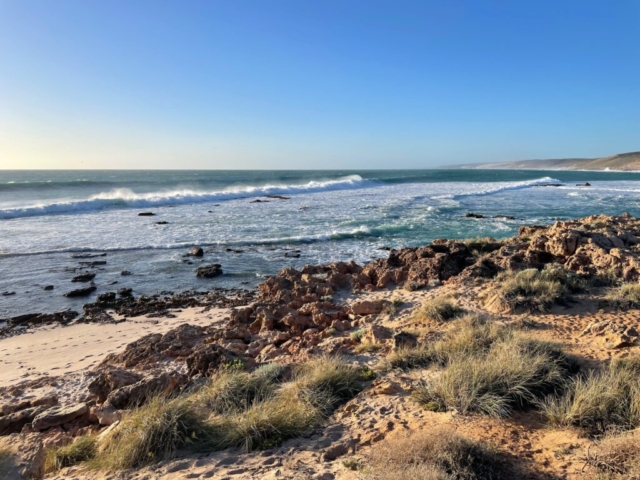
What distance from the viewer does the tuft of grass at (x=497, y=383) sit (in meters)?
4.00

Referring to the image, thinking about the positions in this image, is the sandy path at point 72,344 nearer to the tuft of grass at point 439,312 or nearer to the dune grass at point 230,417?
the dune grass at point 230,417

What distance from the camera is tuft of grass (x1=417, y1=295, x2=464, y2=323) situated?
6.86 metres

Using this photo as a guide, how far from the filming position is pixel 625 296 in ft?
→ 21.9

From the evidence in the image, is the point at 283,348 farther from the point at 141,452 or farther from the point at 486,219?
the point at 486,219

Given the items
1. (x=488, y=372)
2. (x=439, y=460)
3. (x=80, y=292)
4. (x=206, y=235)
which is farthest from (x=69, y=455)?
(x=206, y=235)

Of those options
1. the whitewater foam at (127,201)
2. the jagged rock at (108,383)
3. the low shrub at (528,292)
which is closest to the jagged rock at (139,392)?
the jagged rock at (108,383)

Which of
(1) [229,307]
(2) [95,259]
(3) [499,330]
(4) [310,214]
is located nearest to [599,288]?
(3) [499,330]

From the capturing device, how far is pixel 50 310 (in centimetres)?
985

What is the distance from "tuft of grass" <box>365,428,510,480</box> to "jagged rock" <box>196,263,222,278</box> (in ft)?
33.4

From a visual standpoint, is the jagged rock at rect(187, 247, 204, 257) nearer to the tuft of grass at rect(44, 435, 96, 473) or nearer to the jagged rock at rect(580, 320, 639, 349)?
the tuft of grass at rect(44, 435, 96, 473)

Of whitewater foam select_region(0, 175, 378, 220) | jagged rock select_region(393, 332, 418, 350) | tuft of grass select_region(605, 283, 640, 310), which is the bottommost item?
jagged rock select_region(393, 332, 418, 350)

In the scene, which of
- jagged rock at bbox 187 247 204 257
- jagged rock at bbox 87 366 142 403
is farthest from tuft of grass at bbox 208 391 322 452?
jagged rock at bbox 187 247 204 257

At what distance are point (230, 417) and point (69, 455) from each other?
155 cm

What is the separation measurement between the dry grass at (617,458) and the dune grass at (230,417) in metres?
2.35
